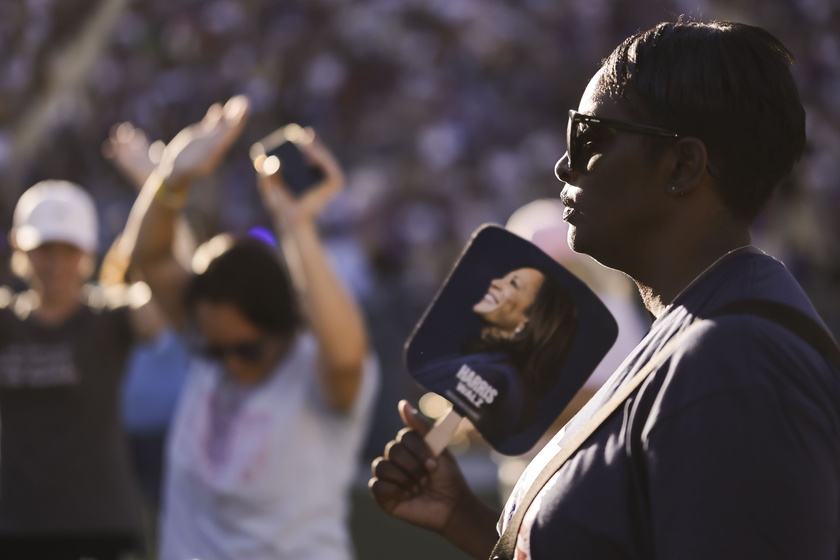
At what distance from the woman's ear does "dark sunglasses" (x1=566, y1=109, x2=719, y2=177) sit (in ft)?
0.03

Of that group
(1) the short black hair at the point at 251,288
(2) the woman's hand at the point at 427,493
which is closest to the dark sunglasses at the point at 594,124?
(2) the woman's hand at the point at 427,493

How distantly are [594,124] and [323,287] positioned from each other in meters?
1.69

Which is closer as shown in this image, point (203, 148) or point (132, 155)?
point (203, 148)

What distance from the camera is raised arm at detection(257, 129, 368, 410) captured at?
9.73 feet

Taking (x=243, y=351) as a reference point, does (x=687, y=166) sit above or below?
above

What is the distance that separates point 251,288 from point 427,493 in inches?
55.1

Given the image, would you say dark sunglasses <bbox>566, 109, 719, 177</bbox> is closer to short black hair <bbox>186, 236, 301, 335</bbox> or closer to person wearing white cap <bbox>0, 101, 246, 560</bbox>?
short black hair <bbox>186, 236, 301, 335</bbox>

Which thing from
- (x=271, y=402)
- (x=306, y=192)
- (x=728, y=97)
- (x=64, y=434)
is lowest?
(x=64, y=434)

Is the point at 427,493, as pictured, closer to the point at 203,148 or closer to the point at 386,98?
the point at 203,148

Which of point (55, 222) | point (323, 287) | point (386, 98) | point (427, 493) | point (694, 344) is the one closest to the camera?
point (694, 344)

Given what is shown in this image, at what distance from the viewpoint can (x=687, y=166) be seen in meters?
1.34

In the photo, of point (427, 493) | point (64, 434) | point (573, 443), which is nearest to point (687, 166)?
point (573, 443)

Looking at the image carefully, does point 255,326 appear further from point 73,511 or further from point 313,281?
point 73,511

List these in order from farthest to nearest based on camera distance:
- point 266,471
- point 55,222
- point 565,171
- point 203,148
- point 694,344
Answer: point 55,222, point 203,148, point 266,471, point 565,171, point 694,344
